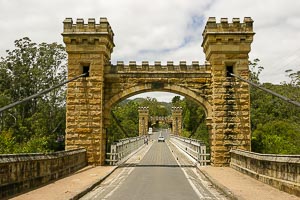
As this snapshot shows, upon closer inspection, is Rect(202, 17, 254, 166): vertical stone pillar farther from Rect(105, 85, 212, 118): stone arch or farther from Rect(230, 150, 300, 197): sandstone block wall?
Rect(230, 150, 300, 197): sandstone block wall

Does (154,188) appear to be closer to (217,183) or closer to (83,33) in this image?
(217,183)

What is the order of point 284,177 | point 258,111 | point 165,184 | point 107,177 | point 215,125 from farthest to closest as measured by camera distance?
1. point 258,111
2. point 215,125
3. point 107,177
4. point 165,184
5. point 284,177

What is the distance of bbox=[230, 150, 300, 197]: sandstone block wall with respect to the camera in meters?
9.09

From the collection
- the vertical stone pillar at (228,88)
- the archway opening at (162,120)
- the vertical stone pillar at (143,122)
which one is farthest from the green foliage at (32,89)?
the vertical stone pillar at (143,122)

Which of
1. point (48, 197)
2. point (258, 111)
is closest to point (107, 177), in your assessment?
point (48, 197)

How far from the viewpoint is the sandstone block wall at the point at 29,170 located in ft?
28.2

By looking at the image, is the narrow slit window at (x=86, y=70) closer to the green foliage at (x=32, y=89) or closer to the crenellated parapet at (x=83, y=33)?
the crenellated parapet at (x=83, y=33)

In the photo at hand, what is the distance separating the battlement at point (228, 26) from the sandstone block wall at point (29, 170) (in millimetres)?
8601

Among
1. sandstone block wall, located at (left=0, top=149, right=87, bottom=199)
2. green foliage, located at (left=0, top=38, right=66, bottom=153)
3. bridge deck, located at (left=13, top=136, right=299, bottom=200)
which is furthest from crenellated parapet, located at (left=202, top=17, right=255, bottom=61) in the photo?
green foliage, located at (left=0, top=38, right=66, bottom=153)

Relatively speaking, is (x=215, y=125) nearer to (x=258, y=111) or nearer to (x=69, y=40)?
(x=69, y=40)

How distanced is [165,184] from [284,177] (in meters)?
3.71

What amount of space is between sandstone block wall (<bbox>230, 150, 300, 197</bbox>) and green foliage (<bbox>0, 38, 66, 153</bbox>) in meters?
27.5

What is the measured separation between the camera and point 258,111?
43.4 metres

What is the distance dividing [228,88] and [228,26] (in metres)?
2.84
